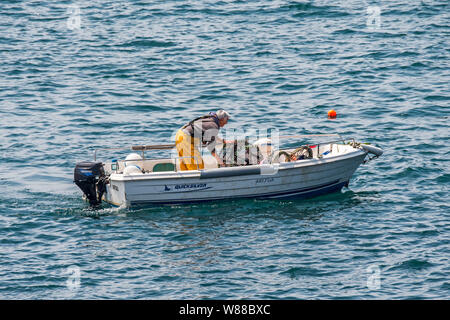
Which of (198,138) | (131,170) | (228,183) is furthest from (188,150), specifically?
(131,170)

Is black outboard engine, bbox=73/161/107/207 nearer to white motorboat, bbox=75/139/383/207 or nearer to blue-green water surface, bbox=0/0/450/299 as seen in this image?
white motorboat, bbox=75/139/383/207

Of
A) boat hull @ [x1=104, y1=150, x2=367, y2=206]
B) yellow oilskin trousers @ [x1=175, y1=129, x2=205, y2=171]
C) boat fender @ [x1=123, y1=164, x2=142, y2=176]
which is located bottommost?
boat hull @ [x1=104, y1=150, x2=367, y2=206]

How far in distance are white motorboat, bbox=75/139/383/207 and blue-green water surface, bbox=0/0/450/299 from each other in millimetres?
318

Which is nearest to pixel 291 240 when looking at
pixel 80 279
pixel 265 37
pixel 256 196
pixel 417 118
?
pixel 256 196

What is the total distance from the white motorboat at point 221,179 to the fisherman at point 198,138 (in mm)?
208

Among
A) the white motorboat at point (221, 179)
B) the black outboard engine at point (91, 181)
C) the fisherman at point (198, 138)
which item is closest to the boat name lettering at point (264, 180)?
the white motorboat at point (221, 179)

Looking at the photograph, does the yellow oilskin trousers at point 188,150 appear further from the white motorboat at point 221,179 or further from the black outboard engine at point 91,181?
the black outboard engine at point 91,181

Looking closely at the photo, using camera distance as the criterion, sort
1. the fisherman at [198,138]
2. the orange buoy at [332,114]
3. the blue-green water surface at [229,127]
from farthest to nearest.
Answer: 1. the orange buoy at [332,114]
2. the fisherman at [198,138]
3. the blue-green water surface at [229,127]

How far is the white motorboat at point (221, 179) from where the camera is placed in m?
17.5

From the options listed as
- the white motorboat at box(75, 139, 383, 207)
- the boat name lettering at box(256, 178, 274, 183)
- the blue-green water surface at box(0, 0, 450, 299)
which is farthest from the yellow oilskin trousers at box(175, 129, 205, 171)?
the boat name lettering at box(256, 178, 274, 183)

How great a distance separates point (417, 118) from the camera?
2331 cm

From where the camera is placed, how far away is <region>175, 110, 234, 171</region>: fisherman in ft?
57.0

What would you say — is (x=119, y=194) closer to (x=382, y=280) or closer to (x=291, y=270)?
(x=291, y=270)

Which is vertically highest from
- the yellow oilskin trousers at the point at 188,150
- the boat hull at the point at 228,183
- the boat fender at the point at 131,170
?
the yellow oilskin trousers at the point at 188,150
